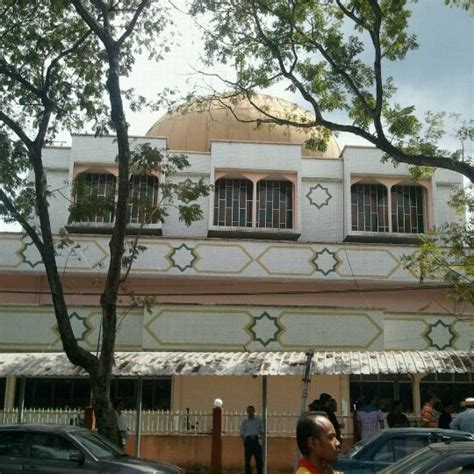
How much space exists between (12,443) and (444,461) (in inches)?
261

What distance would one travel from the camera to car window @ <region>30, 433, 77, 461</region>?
9.73 metres

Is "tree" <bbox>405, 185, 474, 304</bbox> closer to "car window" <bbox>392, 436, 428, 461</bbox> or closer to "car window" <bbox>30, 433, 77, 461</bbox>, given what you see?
"car window" <bbox>392, 436, 428, 461</bbox>

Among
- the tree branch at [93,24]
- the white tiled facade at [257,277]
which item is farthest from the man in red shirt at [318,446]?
the white tiled facade at [257,277]

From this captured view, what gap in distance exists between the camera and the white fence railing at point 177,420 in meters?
15.8

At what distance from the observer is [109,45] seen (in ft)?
40.7

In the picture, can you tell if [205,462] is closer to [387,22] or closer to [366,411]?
[366,411]

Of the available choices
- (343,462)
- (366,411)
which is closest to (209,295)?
(366,411)

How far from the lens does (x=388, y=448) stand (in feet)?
30.2

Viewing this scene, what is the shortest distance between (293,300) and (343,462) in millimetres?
11747

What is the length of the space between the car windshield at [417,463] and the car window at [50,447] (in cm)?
519

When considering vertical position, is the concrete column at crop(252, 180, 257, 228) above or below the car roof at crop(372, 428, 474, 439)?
above

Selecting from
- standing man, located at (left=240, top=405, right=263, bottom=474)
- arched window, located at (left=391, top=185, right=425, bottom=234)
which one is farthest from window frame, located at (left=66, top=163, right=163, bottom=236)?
standing man, located at (left=240, top=405, right=263, bottom=474)

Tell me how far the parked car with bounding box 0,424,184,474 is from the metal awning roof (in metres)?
3.92

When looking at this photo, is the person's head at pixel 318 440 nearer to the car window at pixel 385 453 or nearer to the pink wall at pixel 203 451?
the car window at pixel 385 453
